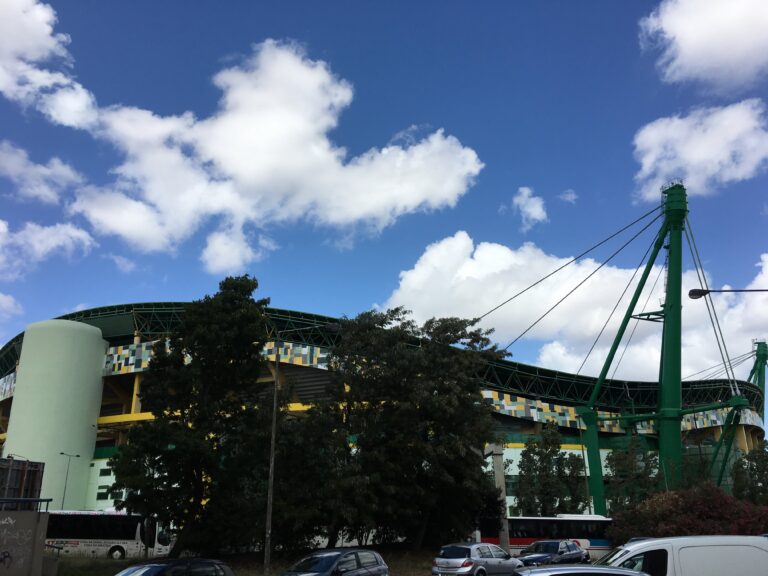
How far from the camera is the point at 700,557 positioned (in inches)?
395

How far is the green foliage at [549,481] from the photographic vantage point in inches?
2159

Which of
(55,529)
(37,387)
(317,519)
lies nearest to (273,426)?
(317,519)

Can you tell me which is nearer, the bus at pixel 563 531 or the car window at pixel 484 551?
the car window at pixel 484 551

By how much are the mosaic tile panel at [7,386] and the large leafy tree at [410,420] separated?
2407 inches

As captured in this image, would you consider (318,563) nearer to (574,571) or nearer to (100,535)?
(574,571)

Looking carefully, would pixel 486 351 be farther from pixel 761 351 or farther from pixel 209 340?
pixel 761 351

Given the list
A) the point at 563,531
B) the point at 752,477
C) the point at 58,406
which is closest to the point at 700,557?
the point at 563,531

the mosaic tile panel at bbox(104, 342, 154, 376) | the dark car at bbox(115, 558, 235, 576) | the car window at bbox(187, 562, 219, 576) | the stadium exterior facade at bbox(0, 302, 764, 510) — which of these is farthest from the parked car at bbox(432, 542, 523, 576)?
the mosaic tile panel at bbox(104, 342, 154, 376)

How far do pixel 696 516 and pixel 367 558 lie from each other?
23.3m

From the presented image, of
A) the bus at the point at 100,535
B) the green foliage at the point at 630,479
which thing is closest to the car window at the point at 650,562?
the bus at the point at 100,535

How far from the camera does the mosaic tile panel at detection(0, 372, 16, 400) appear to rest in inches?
3068

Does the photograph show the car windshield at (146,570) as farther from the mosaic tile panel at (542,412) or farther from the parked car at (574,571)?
→ the mosaic tile panel at (542,412)

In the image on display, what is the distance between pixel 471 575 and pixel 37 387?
57680 mm

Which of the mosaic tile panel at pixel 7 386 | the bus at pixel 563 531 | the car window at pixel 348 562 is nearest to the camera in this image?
the car window at pixel 348 562
